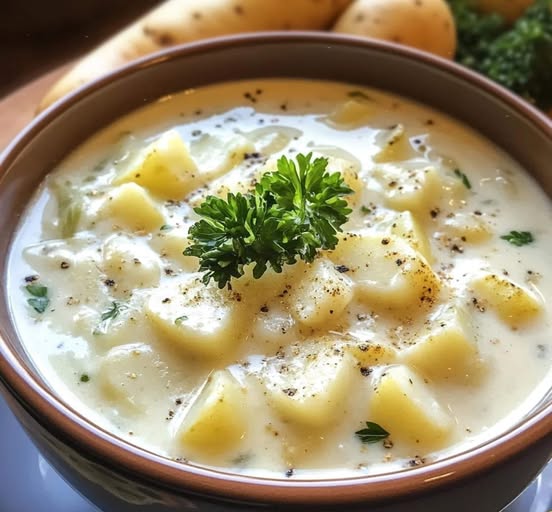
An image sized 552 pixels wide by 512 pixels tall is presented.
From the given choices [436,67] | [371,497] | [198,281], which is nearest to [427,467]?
[371,497]

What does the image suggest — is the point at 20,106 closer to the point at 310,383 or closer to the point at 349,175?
the point at 349,175

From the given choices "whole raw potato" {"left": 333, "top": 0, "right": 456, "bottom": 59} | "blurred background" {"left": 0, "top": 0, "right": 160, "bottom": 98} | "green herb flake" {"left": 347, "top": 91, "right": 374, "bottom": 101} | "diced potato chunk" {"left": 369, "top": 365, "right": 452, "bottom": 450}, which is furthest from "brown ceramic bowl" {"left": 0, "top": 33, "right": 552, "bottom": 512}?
"blurred background" {"left": 0, "top": 0, "right": 160, "bottom": 98}

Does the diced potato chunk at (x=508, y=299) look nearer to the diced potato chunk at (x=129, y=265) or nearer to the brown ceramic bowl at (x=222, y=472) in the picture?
the brown ceramic bowl at (x=222, y=472)

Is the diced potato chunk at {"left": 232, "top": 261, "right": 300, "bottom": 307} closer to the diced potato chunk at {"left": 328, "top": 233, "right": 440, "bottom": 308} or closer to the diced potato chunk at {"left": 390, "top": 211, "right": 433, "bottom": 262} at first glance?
the diced potato chunk at {"left": 328, "top": 233, "right": 440, "bottom": 308}

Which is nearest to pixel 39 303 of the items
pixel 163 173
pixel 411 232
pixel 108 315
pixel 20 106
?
pixel 108 315

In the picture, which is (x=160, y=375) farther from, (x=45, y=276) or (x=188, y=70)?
(x=188, y=70)

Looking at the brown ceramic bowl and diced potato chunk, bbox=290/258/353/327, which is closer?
the brown ceramic bowl
